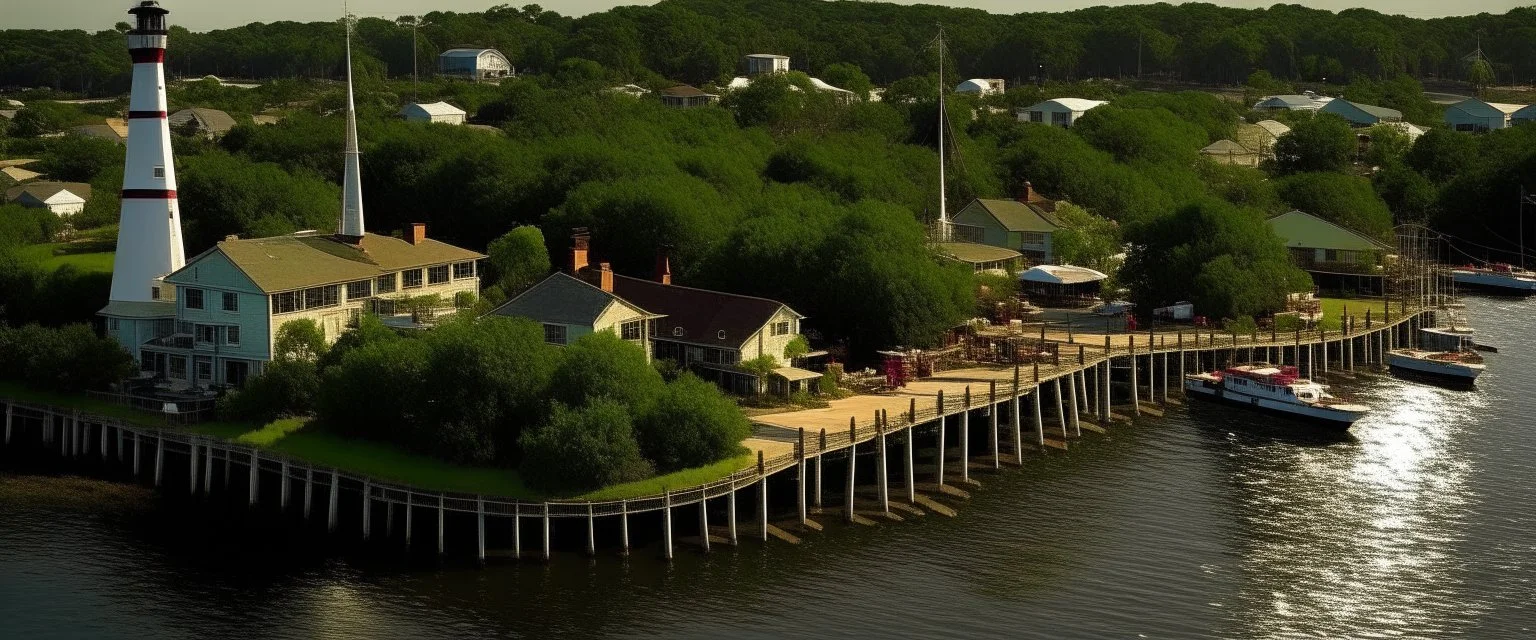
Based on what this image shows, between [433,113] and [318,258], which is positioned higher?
[433,113]

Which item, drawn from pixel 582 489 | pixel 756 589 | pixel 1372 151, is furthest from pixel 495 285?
pixel 1372 151

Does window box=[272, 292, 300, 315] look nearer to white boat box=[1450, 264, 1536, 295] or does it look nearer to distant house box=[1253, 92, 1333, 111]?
white boat box=[1450, 264, 1536, 295]

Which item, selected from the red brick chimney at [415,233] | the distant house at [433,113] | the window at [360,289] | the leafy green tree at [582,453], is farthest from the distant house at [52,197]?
the leafy green tree at [582,453]

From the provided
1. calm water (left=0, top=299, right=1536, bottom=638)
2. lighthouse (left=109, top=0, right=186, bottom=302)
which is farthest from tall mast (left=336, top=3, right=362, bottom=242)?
calm water (left=0, top=299, right=1536, bottom=638)

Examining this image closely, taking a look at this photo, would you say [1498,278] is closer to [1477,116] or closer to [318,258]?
[1477,116]

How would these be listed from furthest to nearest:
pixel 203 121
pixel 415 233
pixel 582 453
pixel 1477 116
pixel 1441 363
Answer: pixel 1477 116 < pixel 203 121 < pixel 1441 363 < pixel 415 233 < pixel 582 453

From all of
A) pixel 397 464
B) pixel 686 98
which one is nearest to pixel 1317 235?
pixel 397 464
